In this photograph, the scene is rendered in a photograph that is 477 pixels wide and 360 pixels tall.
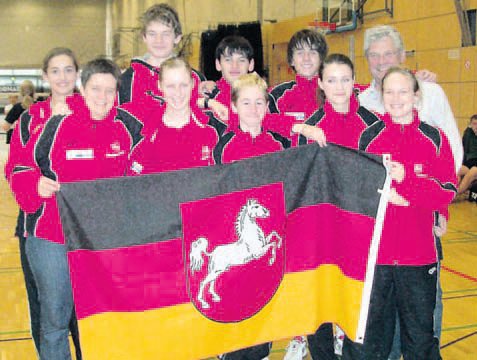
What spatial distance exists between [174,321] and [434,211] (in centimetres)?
140

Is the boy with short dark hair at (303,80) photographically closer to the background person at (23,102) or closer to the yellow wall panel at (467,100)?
the background person at (23,102)

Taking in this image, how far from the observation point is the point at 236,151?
2.96m

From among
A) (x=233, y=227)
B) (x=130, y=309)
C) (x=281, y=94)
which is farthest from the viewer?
(x=281, y=94)

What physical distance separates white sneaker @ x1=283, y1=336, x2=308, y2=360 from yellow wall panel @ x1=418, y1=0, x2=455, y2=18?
332 inches

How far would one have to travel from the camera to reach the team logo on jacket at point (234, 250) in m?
2.60

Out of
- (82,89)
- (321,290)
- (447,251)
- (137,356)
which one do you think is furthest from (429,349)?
(447,251)

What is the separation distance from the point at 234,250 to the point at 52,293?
90 centimetres

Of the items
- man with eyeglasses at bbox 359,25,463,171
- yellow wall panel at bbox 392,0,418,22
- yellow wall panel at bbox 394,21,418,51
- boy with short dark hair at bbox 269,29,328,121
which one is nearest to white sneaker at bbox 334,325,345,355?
man with eyeglasses at bbox 359,25,463,171

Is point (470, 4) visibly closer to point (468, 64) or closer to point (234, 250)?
point (468, 64)

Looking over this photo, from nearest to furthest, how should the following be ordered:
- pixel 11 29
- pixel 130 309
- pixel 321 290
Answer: pixel 130 309, pixel 321 290, pixel 11 29

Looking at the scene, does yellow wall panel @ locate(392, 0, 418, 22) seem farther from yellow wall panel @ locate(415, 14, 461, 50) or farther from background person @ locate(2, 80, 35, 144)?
background person @ locate(2, 80, 35, 144)

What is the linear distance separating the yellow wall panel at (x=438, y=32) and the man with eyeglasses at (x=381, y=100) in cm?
760

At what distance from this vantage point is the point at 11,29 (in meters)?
28.9

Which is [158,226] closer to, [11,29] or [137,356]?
[137,356]
